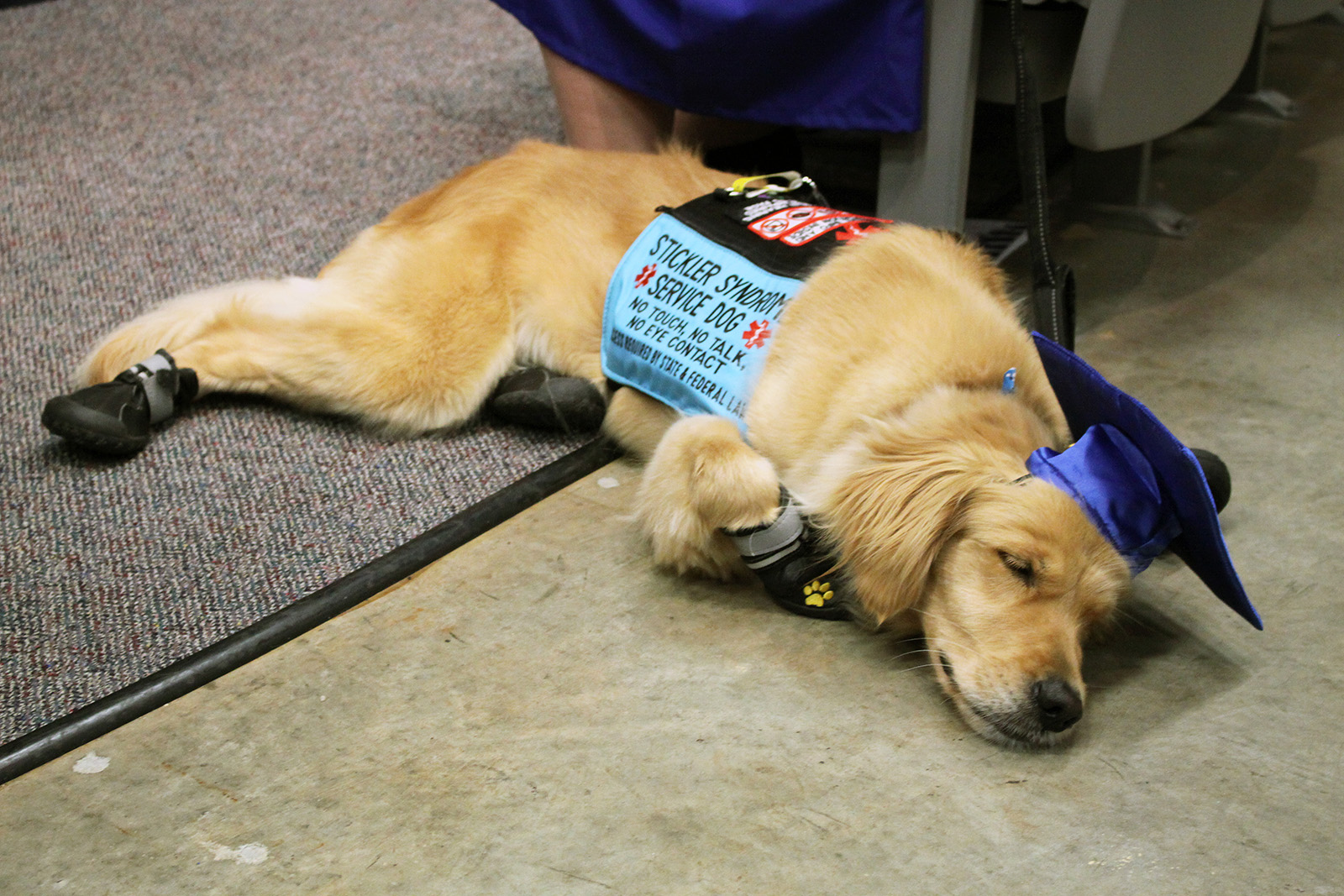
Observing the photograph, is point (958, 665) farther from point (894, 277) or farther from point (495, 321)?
point (495, 321)

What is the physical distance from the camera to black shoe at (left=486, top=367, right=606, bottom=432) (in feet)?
7.80

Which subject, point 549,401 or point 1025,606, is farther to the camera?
point 549,401

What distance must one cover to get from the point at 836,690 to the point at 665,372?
0.78 m

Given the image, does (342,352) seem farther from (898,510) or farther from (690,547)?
(898,510)

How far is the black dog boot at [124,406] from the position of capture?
2.21 meters

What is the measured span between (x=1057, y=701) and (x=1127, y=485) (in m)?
0.34

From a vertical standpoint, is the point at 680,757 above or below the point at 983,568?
below

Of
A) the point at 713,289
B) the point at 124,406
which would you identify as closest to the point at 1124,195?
the point at 713,289

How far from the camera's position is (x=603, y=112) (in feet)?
10.3

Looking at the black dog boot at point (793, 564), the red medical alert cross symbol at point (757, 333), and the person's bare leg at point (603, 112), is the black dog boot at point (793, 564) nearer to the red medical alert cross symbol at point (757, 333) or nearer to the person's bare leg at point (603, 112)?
the red medical alert cross symbol at point (757, 333)

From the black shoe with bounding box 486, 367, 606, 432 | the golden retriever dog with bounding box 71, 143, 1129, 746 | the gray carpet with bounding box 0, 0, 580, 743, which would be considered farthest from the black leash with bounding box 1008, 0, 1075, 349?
the gray carpet with bounding box 0, 0, 580, 743

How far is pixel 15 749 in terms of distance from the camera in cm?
162

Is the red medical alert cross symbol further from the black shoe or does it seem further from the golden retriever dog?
the black shoe

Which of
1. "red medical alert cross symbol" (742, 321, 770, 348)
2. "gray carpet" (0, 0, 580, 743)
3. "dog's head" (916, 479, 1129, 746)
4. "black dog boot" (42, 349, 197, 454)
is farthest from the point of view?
"black dog boot" (42, 349, 197, 454)
